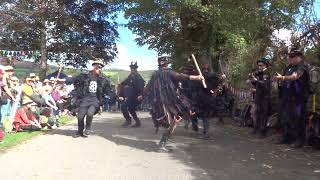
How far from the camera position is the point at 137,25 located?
2702 centimetres

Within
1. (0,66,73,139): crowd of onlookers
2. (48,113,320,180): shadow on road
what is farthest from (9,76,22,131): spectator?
(48,113,320,180): shadow on road

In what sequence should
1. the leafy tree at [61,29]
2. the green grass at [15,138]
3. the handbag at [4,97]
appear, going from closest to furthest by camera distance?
the green grass at [15,138], the handbag at [4,97], the leafy tree at [61,29]

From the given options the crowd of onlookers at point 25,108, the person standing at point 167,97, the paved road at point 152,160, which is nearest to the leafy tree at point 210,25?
the person standing at point 167,97

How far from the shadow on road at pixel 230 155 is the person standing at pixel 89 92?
63 centimetres

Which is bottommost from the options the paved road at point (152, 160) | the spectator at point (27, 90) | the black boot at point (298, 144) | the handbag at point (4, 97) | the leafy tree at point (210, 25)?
the paved road at point (152, 160)

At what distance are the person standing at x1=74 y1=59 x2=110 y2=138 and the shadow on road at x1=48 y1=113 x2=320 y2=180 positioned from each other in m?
0.63

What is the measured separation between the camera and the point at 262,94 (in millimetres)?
14016

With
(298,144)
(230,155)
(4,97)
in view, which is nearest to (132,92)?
(4,97)

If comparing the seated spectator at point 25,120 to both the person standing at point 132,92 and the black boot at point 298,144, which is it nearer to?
the person standing at point 132,92

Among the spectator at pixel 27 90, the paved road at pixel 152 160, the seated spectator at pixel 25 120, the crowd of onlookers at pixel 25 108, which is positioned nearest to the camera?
the paved road at pixel 152 160

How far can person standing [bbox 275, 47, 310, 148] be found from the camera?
11602 mm

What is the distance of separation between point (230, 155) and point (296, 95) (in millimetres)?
2161

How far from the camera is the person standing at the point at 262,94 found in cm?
1387

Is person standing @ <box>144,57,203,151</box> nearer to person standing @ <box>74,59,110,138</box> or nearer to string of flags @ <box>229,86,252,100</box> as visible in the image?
person standing @ <box>74,59,110,138</box>
